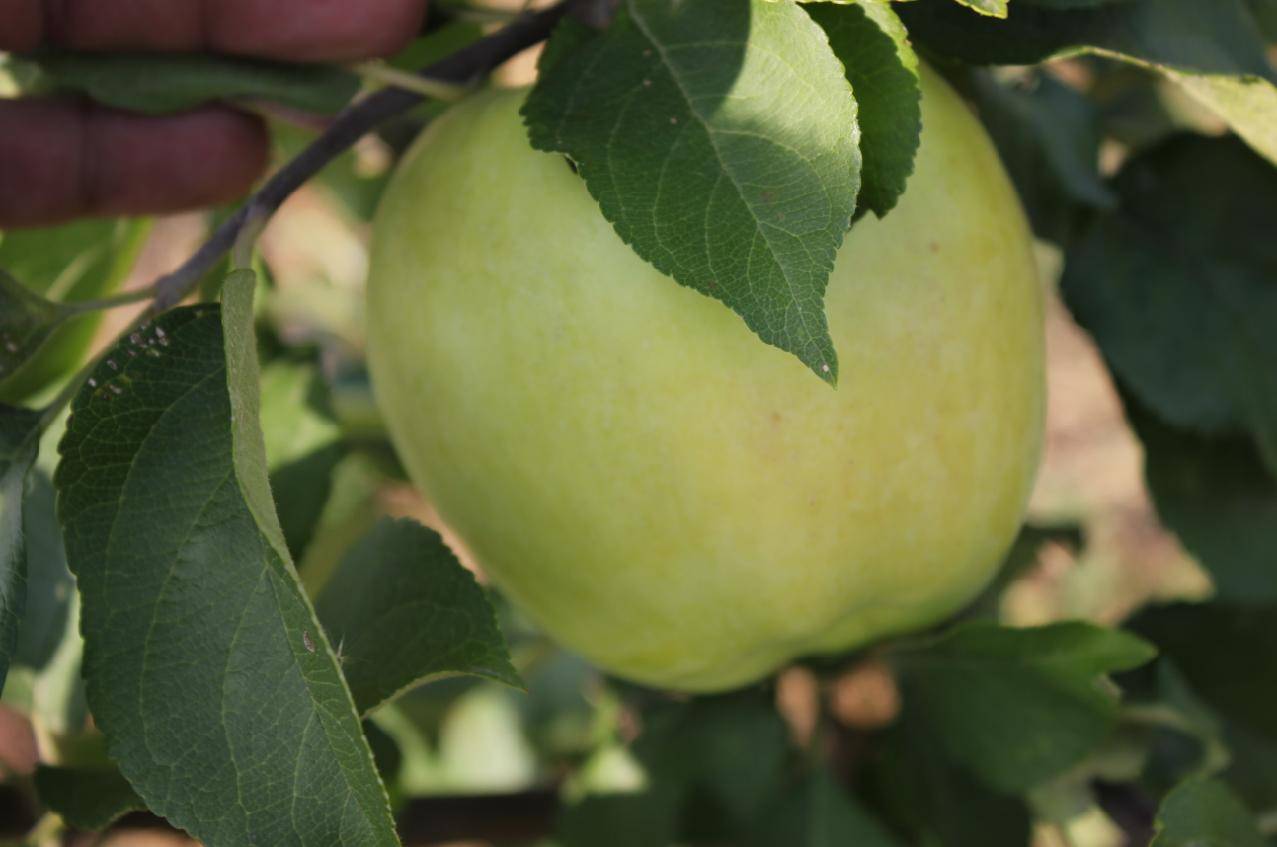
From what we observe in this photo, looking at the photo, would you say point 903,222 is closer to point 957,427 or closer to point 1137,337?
point 957,427

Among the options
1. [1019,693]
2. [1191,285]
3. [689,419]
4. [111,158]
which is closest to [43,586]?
[111,158]

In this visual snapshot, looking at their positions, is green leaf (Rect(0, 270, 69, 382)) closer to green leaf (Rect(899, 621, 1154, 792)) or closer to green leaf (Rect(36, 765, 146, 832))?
green leaf (Rect(36, 765, 146, 832))

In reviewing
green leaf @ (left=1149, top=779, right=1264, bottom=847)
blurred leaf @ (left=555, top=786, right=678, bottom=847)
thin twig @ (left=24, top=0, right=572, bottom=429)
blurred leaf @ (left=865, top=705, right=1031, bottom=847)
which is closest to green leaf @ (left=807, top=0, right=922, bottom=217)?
thin twig @ (left=24, top=0, right=572, bottom=429)

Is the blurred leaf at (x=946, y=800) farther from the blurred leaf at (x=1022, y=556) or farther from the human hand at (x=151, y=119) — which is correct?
the human hand at (x=151, y=119)

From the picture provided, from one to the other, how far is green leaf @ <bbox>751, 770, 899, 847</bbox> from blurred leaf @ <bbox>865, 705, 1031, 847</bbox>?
3cm

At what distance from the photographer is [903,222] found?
0.47 m

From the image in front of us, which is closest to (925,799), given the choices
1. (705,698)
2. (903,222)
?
(705,698)

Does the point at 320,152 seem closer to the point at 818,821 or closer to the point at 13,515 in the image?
the point at 13,515

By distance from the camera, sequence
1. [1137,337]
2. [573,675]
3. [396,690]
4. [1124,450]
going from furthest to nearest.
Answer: [1124,450] → [573,675] → [1137,337] → [396,690]

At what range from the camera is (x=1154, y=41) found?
50 cm

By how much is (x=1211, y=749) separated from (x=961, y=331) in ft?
1.05

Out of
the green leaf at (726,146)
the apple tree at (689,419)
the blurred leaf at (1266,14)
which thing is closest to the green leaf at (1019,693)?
the apple tree at (689,419)

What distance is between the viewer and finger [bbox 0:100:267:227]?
2.21 feet

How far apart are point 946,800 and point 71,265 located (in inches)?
21.9
